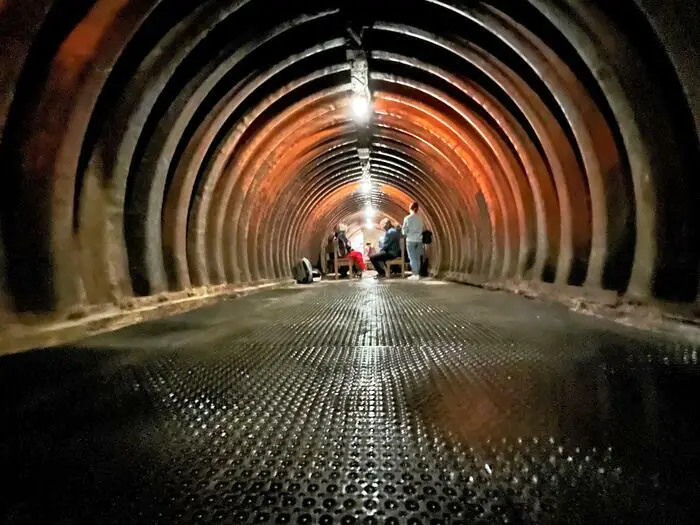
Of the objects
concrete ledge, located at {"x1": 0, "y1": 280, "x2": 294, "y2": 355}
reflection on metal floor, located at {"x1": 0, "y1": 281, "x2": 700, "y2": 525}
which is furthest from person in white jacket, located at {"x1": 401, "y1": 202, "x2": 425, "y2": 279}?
reflection on metal floor, located at {"x1": 0, "y1": 281, "x2": 700, "y2": 525}

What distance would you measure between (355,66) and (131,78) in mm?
3731

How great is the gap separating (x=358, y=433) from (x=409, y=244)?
41.3ft

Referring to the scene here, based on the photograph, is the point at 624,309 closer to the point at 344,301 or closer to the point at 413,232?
the point at 344,301

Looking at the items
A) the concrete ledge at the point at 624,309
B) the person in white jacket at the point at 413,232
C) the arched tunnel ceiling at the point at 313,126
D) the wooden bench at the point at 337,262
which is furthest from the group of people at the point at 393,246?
the concrete ledge at the point at 624,309

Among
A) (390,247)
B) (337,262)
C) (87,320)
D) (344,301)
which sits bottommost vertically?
(344,301)

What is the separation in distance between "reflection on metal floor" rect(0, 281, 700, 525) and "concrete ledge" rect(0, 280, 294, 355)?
1.11ft

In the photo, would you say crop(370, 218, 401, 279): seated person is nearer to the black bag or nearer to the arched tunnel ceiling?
the black bag

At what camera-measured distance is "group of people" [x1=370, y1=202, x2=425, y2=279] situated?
13.9m

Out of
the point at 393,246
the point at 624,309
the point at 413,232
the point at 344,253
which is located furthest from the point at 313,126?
the point at 344,253

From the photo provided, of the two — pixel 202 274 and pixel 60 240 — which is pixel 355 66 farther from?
pixel 60 240

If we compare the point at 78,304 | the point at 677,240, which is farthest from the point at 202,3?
the point at 677,240

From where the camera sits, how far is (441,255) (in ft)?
53.9

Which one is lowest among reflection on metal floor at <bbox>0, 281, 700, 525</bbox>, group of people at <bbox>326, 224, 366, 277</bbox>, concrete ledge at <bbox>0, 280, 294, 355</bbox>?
reflection on metal floor at <bbox>0, 281, 700, 525</bbox>

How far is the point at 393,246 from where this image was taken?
17.8m
